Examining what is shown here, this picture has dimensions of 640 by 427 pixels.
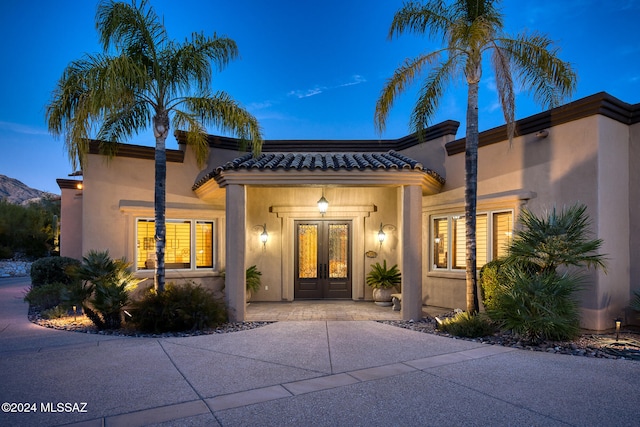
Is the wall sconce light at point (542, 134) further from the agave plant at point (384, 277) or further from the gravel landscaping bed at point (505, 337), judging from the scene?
the agave plant at point (384, 277)

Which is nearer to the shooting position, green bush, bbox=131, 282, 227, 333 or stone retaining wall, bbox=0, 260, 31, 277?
green bush, bbox=131, 282, 227, 333

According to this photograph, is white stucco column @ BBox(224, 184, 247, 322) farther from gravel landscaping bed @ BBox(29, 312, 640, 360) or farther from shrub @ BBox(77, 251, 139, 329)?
shrub @ BBox(77, 251, 139, 329)

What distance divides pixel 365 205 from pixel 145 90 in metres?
6.79

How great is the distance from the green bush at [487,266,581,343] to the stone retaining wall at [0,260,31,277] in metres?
24.5

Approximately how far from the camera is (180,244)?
11078 mm

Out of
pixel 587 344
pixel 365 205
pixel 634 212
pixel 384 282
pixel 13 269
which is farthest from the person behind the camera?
pixel 13 269

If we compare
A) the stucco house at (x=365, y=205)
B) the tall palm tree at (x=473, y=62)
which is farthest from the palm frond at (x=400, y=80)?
the stucco house at (x=365, y=205)

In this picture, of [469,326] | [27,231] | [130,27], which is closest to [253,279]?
[469,326]

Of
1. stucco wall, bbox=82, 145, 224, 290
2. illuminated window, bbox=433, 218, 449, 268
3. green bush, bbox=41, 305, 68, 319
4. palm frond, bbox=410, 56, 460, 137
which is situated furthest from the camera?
illuminated window, bbox=433, 218, 449, 268

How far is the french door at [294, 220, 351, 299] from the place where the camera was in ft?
39.7

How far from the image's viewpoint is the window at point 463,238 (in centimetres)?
945

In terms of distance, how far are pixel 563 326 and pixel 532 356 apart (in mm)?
1081

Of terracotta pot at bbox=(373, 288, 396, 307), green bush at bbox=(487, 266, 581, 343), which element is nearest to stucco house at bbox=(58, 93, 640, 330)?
terracotta pot at bbox=(373, 288, 396, 307)

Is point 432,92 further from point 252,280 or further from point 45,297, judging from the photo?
point 45,297
